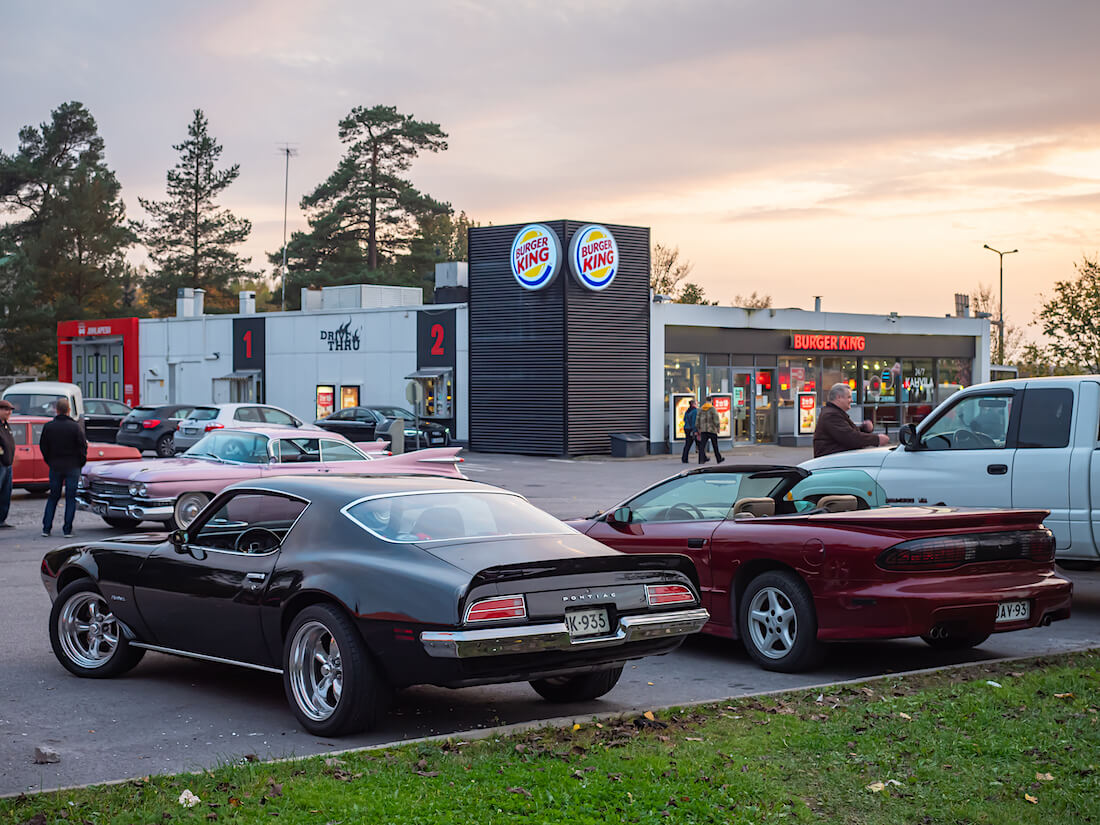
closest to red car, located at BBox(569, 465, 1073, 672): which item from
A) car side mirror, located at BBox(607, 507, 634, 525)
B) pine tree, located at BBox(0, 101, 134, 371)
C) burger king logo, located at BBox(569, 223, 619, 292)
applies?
car side mirror, located at BBox(607, 507, 634, 525)

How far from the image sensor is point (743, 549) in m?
8.72

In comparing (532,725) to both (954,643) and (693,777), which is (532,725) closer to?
(693,777)

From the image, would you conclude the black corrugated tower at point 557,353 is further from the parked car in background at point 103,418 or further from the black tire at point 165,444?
the parked car in background at point 103,418

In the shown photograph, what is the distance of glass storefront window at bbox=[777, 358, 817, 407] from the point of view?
4438cm

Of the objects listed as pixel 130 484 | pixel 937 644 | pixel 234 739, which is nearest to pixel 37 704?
pixel 234 739

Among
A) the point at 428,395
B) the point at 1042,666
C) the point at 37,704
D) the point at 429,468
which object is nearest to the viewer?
the point at 37,704

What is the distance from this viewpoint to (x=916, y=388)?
49938 mm

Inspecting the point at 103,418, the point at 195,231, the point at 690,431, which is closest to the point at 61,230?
the point at 195,231

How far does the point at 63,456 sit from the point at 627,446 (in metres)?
23.3

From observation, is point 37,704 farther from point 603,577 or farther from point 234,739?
point 603,577

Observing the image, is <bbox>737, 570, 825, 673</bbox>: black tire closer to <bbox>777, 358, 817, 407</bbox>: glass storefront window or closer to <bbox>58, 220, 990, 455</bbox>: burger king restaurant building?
<bbox>58, 220, 990, 455</bbox>: burger king restaurant building

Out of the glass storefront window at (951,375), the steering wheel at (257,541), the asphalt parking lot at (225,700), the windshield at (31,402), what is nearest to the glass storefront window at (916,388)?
the glass storefront window at (951,375)

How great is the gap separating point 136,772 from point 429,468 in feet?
41.6

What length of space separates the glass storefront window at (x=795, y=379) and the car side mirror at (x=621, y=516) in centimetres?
3519
